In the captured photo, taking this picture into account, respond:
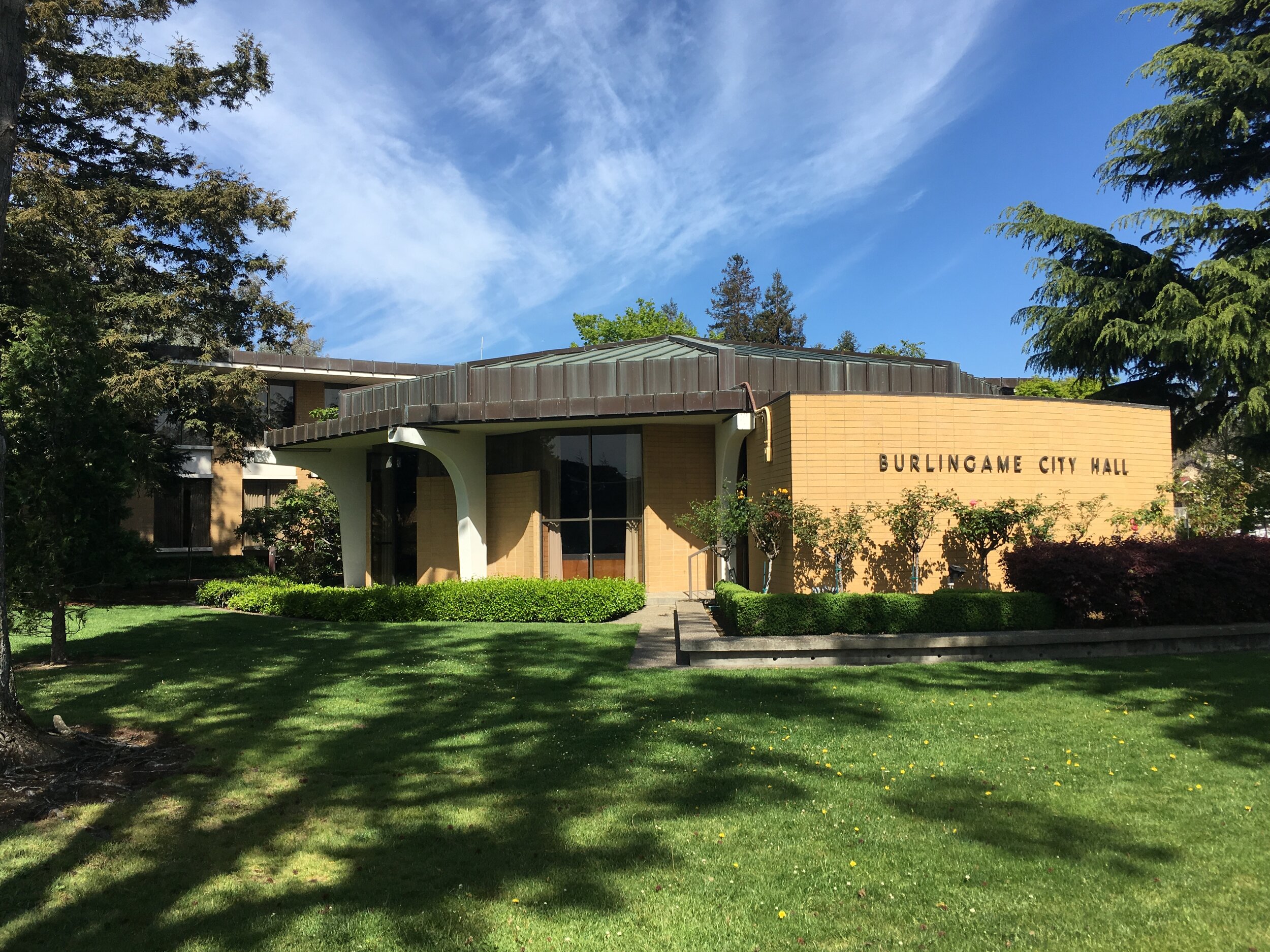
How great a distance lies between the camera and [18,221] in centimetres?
1762

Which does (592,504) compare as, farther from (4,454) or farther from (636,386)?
(4,454)

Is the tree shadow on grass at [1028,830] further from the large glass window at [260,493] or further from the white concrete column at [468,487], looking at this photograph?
the large glass window at [260,493]

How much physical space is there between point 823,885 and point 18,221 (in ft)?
70.1

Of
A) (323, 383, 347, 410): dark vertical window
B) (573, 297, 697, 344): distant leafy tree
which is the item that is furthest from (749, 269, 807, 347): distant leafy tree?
(323, 383, 347, 410): dark vertical window

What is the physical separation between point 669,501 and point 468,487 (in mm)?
4607

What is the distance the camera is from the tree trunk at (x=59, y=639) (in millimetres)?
10656

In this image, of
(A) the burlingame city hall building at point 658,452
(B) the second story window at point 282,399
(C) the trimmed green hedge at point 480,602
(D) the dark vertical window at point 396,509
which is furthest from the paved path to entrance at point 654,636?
(B) the second story window at point 282,399

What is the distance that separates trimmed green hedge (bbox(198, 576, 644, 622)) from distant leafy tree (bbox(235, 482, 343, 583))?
672 centimetres

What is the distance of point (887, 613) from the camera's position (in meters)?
10.5

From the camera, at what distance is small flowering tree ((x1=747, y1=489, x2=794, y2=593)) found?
40.4ft

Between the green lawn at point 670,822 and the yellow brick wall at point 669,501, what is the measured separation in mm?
8229

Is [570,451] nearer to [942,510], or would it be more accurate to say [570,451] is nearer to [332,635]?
[332,635]

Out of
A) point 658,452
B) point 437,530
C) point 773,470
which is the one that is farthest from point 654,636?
point 437,530

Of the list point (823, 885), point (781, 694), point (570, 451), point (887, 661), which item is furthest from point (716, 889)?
point (570, 451)
